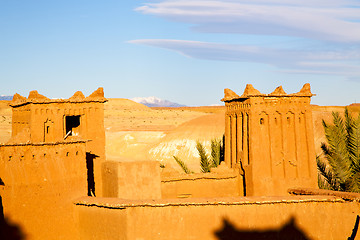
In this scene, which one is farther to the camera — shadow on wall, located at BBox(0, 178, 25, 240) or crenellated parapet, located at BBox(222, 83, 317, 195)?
crenellated parapet, located at BBox(222, 83, 317, 195)

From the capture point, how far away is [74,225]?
1201 centimetres

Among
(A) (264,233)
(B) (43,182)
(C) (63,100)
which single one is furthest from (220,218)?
(C) (63,100)

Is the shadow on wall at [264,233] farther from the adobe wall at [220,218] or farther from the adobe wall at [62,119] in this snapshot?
the adobe wall at [62,119]

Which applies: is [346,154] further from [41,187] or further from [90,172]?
[41,187]

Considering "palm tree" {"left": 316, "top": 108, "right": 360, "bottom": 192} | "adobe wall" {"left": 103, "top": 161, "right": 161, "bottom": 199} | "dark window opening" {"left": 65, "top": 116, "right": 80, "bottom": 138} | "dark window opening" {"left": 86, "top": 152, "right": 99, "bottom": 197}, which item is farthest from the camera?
"dark window opening" {"left": 65, "top": 116, "right": 80, "bottom": 138}

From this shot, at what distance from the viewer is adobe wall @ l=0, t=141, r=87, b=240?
11383mm

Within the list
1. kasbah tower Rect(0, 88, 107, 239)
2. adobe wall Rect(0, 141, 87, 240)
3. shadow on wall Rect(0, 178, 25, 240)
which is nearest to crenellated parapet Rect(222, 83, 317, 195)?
Answer: kasbah tower Rect(0, 88, 107, 239)

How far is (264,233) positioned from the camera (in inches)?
450

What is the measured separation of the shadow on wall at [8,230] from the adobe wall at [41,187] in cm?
9

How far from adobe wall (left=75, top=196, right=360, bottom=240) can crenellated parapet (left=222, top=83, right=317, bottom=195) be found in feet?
14.8

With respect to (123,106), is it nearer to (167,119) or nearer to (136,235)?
(167,119)

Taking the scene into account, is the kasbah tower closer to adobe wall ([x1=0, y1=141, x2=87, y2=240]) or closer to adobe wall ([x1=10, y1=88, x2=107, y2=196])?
adobe wall ([x1=0, y1=141, x2=87, y2=240])

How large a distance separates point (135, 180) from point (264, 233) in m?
4.45

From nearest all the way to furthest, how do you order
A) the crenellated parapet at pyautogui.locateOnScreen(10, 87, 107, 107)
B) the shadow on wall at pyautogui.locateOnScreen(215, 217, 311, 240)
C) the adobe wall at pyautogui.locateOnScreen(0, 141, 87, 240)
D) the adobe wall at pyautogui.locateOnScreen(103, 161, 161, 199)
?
the shadow on wall at pyautogui.locateOnScreen(215, 217, 311, 240) → the adobe wall at pyautogui.locateOnScreen(0, 141, 87, 240) → the adobe wall at pyautogui.locateOnScreen(103, 161, 161, 199) → the crenellated parapet at pyautogui.locateOnScreen(10, 87, 107, 107)
